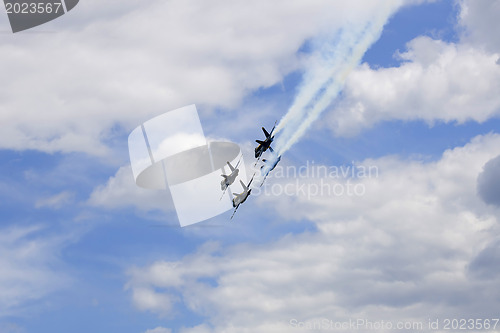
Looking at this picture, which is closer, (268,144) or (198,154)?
(268,144)

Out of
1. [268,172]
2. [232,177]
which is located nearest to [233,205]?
[232,177]

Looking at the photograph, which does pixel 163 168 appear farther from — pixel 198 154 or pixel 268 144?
pixel 268 144

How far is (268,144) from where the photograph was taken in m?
152

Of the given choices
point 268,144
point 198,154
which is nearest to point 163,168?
point 198,154

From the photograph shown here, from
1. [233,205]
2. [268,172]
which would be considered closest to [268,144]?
[268,172]

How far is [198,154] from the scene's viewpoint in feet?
542

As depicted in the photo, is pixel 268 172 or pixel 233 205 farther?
pixel 233 205

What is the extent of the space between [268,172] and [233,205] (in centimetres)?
1614

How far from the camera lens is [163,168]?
162 meters

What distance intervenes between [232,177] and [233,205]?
627cm

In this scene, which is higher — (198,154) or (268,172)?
(198,154)

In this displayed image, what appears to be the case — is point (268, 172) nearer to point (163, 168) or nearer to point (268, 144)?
point (268, 144)

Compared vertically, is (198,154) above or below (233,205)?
above

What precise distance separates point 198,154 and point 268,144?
20320 mm
